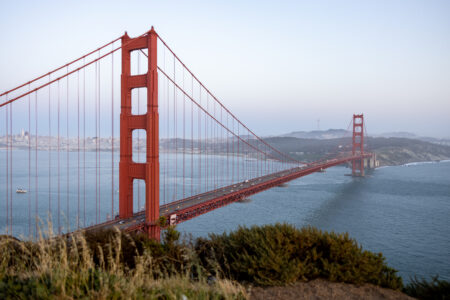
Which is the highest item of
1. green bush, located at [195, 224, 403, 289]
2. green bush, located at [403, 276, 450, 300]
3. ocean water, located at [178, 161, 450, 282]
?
green bush, located at [195, 224, 403, 289]

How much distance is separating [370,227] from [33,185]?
144ft

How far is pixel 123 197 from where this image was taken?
15750mm

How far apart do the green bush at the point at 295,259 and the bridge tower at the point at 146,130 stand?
8391 mm

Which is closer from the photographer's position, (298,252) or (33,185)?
(298,252)

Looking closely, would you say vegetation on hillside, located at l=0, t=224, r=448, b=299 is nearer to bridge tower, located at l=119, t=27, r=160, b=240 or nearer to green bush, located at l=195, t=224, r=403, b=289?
green bush, located at l=195, t=224, r=403, b=289

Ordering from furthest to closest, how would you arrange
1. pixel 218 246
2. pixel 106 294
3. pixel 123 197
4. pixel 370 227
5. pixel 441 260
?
pixel 370 227 → pixel 441 260 → pixel 123 197 → pixel 218 246 → pixel 106 294

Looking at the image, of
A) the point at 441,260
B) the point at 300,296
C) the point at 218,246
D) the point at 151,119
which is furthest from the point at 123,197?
the point at 441,260

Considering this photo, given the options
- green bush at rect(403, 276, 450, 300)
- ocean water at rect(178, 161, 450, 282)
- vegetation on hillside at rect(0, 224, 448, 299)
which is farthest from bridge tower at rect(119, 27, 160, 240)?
green bush at rect(403, 276, 450, 300)

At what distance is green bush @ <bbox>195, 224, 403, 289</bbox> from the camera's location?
5562 millimetres

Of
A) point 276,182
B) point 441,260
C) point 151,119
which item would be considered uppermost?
point 151,119

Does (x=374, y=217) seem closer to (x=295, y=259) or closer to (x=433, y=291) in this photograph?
(x=433, y=291)

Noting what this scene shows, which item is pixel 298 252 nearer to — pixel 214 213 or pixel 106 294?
pixel 106 294

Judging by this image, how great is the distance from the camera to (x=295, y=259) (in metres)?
6.00

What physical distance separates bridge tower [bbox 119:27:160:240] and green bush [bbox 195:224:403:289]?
839 cm
